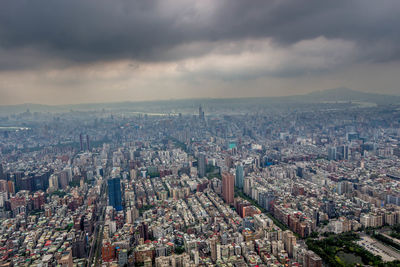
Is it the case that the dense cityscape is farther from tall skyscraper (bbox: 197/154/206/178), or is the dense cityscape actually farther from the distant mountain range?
the distant mountain range

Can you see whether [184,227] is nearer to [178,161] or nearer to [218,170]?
[218,170]

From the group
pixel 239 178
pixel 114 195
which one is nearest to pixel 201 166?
pixel 239 178

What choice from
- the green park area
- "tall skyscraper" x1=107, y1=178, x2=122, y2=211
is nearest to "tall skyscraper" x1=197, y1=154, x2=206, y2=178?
"tall skyscraper" x1=107, y1=178, x2=122, y2=211

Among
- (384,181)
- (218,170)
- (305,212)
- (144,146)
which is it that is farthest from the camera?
(144,146)

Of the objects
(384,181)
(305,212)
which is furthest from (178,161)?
(384,181)

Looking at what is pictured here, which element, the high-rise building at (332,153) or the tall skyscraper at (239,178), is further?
the high-rise building at (332,153)

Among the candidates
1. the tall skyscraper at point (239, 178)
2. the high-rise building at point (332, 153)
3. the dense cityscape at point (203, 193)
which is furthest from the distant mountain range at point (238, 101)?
the tall skyscraper at point (239, 178)

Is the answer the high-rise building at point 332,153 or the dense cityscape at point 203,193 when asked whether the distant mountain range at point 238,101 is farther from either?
the high-rise building at point 332,153

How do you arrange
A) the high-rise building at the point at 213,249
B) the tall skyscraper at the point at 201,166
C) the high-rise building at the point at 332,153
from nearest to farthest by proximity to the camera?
the high-rise building at the point at 213,249, the tall skyscraper at the point at 201,166, the high-rise building at the point at 332,153

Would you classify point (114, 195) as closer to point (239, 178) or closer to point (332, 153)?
point (239, 178)
